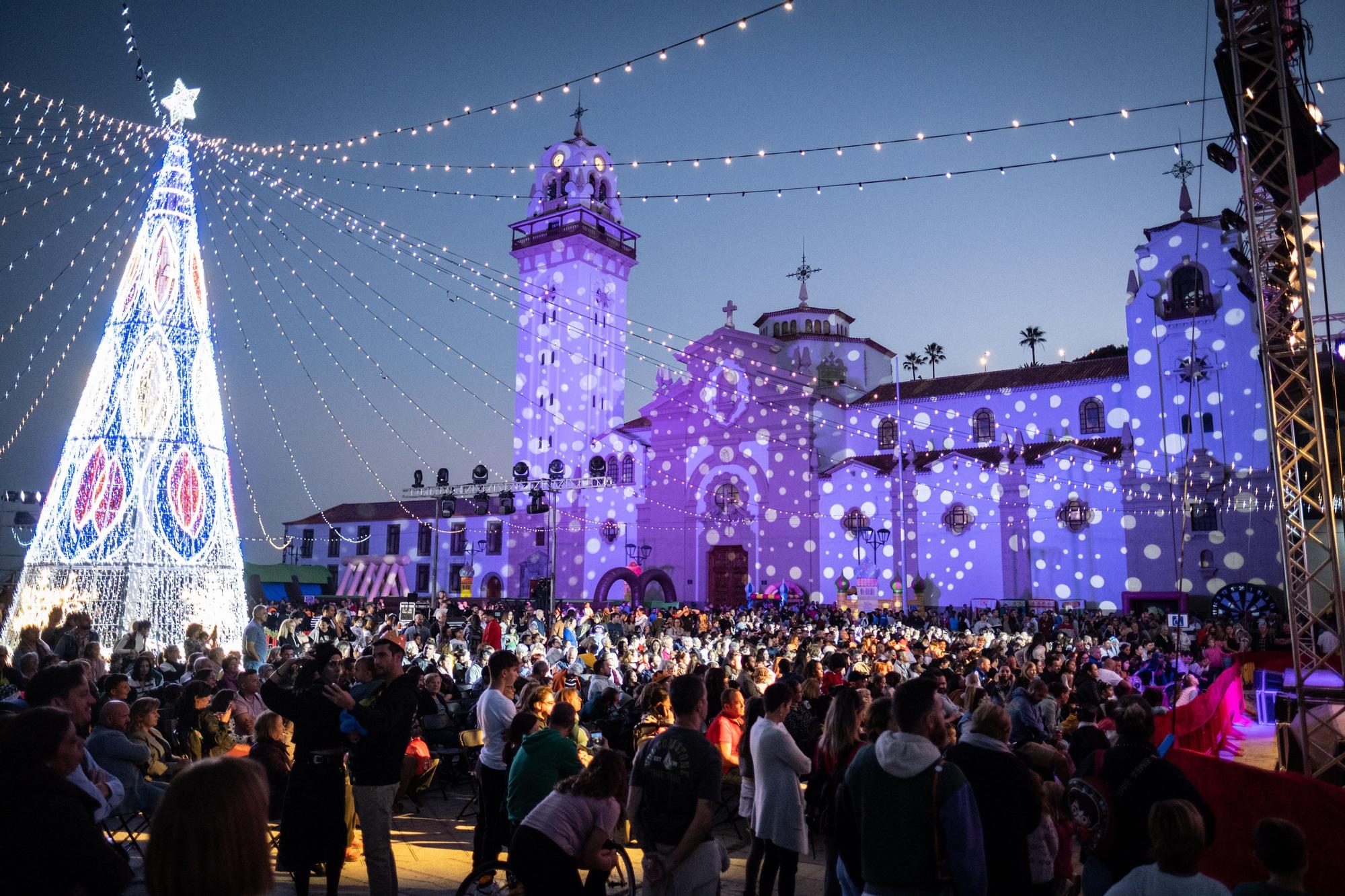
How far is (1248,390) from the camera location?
32188mm

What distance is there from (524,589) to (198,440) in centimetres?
3510

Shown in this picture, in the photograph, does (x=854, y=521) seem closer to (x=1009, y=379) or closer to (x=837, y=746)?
(x=1009, y=379)

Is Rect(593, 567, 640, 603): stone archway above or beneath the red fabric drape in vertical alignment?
above

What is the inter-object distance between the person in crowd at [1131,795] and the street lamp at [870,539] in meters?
33.5

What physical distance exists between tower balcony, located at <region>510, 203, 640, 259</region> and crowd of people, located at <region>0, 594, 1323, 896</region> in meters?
41.2

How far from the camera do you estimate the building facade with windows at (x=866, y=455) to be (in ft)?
107

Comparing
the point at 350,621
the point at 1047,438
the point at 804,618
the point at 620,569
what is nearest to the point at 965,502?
the point at 1047,438

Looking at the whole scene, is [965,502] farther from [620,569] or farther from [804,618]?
[620,569]

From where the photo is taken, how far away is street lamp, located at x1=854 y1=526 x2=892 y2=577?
124 ft

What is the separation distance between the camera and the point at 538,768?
5.35m

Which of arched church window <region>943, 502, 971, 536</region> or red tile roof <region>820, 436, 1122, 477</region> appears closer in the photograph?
red tile roof <region>820, 436, 1122, 477</region>

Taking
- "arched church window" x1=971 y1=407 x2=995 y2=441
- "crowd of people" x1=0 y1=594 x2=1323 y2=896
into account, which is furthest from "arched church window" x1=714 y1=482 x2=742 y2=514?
"crowd of people" x1=0 y1=594 x2=1323 y2=896

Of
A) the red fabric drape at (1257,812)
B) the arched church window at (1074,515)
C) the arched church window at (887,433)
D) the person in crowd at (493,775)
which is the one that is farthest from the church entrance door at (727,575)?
the person in crowd at (493,775)

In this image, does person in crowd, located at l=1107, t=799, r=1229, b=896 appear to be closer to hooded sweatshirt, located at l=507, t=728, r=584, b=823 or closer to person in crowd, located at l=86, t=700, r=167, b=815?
hooded sweatshirt, located at l=507, t=728, r=584, b=823
